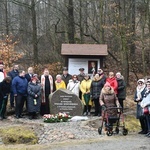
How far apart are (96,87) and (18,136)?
15.5 feet

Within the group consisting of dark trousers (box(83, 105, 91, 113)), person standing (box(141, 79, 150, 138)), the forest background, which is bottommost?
dark trousers (box(83, 105, 91, 113))

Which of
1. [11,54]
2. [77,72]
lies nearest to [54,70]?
[11,54]

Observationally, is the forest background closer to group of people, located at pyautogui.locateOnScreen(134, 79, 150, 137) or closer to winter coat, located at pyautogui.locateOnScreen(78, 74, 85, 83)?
winter coat, located at pyautogui.locateOnScreen(78, 74, 85, 83)

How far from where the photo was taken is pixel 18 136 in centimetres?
1016

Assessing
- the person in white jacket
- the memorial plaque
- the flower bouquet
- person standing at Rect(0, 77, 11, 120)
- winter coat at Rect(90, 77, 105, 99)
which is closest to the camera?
the flower bouquet

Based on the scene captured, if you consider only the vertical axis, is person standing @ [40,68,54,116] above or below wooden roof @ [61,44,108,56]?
below

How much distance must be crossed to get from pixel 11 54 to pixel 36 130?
43.4 ft

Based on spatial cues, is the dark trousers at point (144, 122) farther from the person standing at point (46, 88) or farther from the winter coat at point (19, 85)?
the winter coat at point (19, 85)

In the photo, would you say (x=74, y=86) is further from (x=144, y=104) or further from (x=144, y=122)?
(x=144, y=104)

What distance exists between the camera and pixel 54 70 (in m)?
24.4

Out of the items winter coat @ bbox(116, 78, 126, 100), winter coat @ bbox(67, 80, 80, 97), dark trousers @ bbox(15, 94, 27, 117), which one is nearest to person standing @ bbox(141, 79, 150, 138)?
winter coat @ bbox(116, 78, 126, 100)

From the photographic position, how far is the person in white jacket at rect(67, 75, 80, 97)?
14.5m

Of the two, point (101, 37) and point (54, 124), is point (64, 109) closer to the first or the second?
point (54, 124)

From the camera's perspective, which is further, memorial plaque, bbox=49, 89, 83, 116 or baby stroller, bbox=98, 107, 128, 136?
memorial plaque, bbox=49, 89, 83, 116
